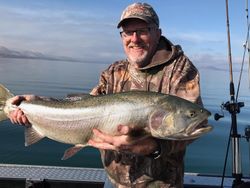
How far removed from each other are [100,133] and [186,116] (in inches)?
30.5

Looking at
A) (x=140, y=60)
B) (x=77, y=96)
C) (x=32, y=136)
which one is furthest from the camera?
(x=32, y=136)

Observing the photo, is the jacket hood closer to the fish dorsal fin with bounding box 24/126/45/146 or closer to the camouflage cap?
the camouflage cap

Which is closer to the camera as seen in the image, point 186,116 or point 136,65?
point 186,116

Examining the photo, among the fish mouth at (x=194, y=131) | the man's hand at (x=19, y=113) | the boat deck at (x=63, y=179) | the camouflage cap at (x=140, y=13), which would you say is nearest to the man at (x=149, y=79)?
the camouflage cap at (x=140, y=13)

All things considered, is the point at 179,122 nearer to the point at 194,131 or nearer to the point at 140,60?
the point at 194,131

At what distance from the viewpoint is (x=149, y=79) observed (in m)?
4.57

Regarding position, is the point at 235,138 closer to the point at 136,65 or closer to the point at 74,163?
the point at 136,65

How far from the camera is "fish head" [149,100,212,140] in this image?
377cm

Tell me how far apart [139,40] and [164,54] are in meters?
0.27

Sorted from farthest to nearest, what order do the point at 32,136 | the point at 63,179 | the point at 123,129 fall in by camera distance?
the point at 63,179 < the point at 32,136 < the point at 123,129

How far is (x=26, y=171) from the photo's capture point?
6.58 m

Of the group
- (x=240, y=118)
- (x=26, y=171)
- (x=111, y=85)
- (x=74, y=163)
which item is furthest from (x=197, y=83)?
(x=240, y=118)

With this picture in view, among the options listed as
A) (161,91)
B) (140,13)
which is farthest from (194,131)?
(140,13)

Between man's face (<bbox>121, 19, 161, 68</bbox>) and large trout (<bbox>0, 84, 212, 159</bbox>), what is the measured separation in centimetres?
59
